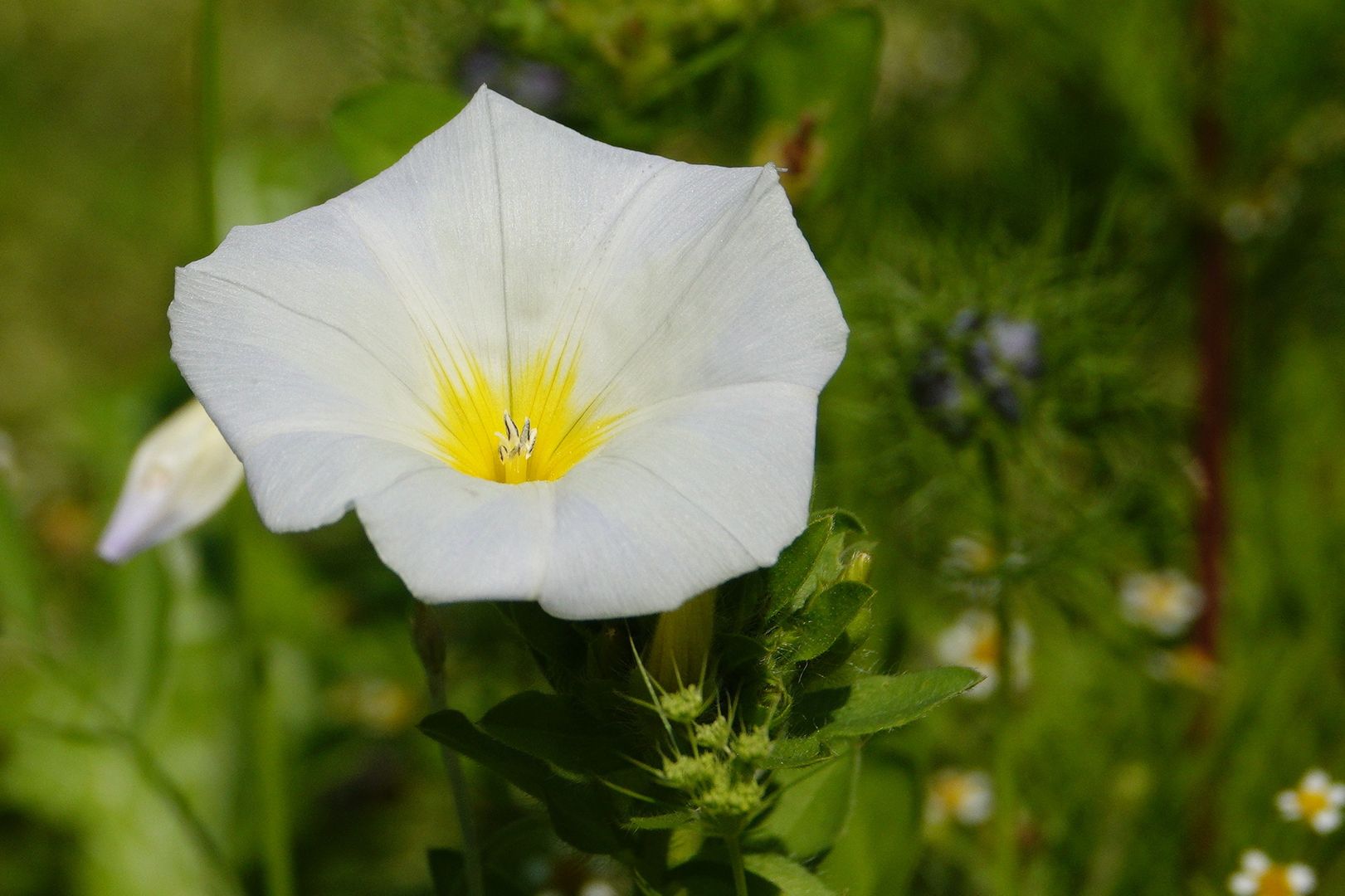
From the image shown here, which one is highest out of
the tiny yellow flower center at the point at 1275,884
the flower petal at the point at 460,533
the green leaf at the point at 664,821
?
the flower petal at the point at 460,533

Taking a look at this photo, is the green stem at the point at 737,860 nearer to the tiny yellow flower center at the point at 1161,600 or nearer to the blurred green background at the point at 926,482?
the blurred green background at the point at 926,482

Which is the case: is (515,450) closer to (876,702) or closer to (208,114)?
(876,702)

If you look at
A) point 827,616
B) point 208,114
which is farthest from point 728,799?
point 208,114

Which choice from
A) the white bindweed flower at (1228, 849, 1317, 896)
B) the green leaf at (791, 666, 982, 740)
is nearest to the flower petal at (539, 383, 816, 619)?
the green leaf at (791, 666, 982, 740)

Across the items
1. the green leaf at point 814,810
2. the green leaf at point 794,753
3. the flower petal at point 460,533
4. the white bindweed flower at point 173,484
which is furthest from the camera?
the white bindweed flower at point 173,484

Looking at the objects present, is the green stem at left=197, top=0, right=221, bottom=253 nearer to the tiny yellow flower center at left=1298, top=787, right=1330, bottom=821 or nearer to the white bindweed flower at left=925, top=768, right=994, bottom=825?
the white bindweed flower at left=925, top=768, right=994, bottom=825

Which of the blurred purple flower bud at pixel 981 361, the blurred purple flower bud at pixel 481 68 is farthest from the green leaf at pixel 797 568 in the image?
the blurred purple flower bud at pixel 481 68
